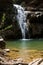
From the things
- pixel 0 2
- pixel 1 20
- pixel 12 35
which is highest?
pixel 0 2

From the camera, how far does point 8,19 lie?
32.9 m

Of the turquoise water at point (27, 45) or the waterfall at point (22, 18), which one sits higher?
the waterfall at point (22, 18)

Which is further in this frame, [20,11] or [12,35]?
[20,11]

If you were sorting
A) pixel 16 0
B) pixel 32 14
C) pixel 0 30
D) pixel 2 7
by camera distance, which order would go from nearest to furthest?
pixel 0 30 < pixel 32 14 < pixel 2 7 < pixel 16 0

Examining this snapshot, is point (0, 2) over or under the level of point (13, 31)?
over

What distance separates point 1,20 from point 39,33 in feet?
21.2

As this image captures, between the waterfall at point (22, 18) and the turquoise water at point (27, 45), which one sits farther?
the waterfall at point (22, 18)

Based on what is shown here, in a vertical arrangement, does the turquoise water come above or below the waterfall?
below

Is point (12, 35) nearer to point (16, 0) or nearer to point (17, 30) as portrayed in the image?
point (17, 30)

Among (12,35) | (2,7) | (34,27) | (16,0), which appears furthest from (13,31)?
(16,0)

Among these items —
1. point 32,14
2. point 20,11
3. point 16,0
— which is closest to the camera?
point 32,14

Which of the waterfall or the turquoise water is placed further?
the waterfall

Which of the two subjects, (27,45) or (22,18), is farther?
(22,18)

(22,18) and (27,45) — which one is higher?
(22,18)
